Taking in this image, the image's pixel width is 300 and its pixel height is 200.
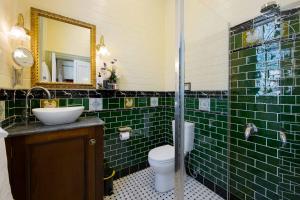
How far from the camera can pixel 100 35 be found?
1964 millimetres

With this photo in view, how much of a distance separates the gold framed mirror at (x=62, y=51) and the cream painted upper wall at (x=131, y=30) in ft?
0.34

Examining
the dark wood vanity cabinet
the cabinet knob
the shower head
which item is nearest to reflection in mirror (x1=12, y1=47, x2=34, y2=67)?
the dark wood vanity cabinet

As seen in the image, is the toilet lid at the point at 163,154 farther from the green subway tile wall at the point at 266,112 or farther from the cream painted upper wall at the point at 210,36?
the cream painted upper wall at the point at 210,36

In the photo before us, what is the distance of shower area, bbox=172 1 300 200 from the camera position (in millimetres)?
1242

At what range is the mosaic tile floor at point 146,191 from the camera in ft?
5.67

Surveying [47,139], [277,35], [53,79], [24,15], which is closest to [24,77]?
[53,79]

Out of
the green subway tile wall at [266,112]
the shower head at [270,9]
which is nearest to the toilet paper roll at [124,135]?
the green subway tile wall at [266,112]

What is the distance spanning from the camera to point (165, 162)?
1.74m

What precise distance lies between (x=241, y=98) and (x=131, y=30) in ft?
5.59

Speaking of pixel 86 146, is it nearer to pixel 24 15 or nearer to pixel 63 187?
pixel 63 187

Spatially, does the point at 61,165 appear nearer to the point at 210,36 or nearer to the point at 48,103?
the point at 48,103

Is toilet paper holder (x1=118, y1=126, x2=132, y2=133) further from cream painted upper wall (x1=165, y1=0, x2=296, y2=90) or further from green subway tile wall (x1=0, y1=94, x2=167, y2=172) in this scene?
cream painted upper wall (x1=165, y1=0, x2=296, y2=90)

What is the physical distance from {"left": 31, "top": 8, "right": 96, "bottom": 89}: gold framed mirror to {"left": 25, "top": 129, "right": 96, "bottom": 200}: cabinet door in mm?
691

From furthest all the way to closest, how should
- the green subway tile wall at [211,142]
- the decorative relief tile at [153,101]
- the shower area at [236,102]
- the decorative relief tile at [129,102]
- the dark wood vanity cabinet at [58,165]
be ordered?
1. the decorative relief tile at [153,101]
2. the decorative relief tile at [129,102]
3. the green subway tile wall at [211,142]
4. the shower area at [236,102]
5. the dark wood vanity cabinet at [58,165]
